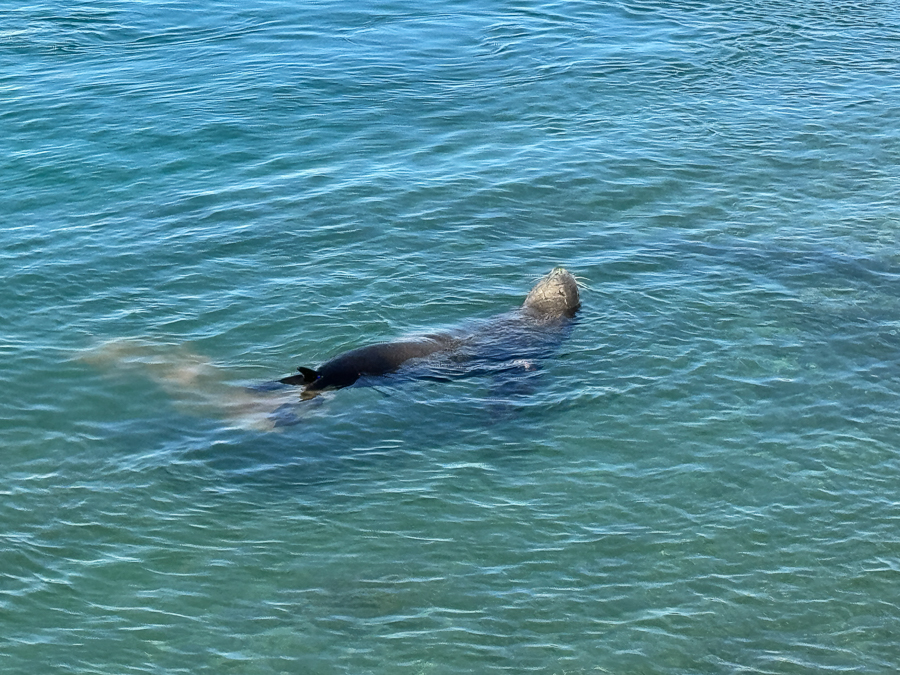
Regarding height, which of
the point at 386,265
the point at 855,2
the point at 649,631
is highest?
the point at 855,2

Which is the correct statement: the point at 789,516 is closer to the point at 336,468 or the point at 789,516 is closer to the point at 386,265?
the point at 336,468

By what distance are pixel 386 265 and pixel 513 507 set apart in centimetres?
580

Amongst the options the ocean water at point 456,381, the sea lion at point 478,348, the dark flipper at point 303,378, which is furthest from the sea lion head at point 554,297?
the dark flipper at point 303,378

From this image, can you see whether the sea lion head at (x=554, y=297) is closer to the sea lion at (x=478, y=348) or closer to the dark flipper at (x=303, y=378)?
the sea lion at (x=478, y=348)

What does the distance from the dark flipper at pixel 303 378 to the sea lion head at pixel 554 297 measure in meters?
3.27

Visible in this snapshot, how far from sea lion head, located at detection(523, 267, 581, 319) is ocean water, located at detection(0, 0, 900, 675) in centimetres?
26

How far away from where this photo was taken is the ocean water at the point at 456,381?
33.3 feet

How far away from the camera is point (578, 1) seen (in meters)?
29.2

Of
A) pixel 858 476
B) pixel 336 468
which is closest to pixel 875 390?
pixel 858 476

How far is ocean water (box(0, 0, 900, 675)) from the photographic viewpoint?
400 inches

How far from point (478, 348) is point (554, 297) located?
57.9 inches

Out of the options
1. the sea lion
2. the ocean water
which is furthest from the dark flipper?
the ocean water

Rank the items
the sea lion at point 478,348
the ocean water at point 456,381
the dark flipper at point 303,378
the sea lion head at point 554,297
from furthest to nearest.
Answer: the sea lion head at point 554,297, the sea lion at point 478,348, the dark flipper at point 303,378, the ocean water at point 456,381

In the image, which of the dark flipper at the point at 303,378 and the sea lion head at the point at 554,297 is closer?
the dark flipper at the point at 303,378
